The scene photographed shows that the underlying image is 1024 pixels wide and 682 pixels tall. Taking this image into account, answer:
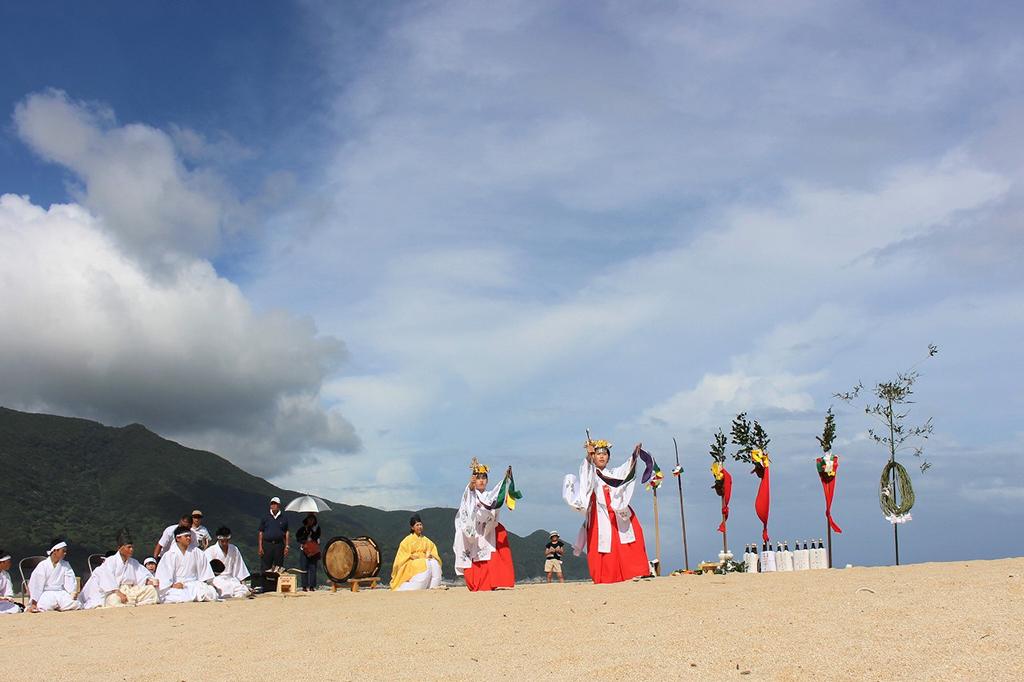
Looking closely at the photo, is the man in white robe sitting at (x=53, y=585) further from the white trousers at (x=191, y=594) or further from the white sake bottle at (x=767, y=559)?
the white sake bottle at (x=767, y=559)

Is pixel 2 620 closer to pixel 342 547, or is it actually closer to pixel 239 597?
pixel 239 597

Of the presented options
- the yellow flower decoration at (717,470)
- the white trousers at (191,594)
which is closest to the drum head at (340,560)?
the white trousers at (191,594)

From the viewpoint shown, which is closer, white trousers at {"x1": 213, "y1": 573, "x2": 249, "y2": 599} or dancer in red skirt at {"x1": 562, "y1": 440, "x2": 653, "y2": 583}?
dancer in red skirt at {"x1": 562, "y1": 440, "x2": 653, "y2": 583}

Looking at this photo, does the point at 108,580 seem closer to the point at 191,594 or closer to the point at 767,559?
the point at 191,594

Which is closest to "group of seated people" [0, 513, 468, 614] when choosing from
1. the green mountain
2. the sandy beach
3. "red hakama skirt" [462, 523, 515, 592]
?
"red hakama skirt" [462, 523, 515, 592]

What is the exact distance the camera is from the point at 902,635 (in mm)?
6594

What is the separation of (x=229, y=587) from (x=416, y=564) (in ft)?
10.3

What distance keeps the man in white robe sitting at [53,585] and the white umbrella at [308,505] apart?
414cm

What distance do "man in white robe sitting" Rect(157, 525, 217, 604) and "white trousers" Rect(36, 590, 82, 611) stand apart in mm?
1342

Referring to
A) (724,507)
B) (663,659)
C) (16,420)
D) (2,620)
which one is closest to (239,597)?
(2,620)

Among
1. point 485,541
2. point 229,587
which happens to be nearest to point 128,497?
point 229,587

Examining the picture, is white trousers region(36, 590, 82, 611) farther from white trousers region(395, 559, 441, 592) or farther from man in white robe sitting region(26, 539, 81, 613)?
white trousers region(395, 559, 441, 592)

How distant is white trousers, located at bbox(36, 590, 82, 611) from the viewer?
45.3 feet

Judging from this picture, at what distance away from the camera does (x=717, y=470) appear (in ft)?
51.2
